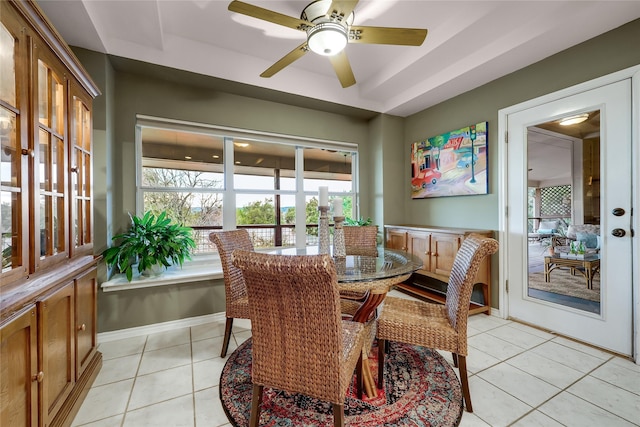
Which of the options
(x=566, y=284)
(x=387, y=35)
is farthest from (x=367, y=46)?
(x=566, y=284)

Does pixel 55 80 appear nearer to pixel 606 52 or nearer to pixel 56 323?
pixel 56 323

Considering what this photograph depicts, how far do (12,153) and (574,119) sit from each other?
3796 millimetres

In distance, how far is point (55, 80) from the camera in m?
1.50

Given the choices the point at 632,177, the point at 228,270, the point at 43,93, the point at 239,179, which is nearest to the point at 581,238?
the point at 632,177

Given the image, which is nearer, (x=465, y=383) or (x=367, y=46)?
(x=465, y=383)

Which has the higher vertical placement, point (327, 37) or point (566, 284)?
point (327, 37)

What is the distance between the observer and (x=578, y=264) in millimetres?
2383

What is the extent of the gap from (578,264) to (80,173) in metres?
4.02

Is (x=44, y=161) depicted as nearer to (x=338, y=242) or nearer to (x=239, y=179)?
(x=338, y=242)

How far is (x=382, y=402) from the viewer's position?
61.6 inches

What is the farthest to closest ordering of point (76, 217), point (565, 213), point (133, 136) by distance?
A: 1. point (133, 136)
2. point (565, 213)
3. point (76, 217)

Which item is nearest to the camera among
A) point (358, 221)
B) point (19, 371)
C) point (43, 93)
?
point (19, 371)

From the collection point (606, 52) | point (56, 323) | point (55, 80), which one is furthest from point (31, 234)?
point (606, 52)

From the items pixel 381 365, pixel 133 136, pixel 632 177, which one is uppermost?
pixel 133 136
